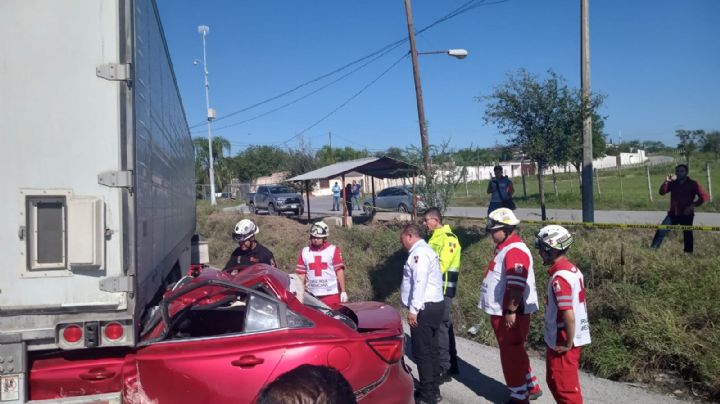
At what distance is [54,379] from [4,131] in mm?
1494

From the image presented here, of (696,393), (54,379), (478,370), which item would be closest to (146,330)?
(54,379)

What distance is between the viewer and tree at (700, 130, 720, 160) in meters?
37.7

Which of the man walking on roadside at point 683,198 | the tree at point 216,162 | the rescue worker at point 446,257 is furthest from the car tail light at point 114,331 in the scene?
the tree at point 216,162

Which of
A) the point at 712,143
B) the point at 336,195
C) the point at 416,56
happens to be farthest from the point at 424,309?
the point at 712,143

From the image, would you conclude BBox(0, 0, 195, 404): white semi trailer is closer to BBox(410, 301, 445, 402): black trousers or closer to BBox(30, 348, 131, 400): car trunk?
BBox(30, 348, 131, 400): car trunk

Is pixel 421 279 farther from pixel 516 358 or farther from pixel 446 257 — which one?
pixel 516 358

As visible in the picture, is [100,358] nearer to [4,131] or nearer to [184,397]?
[184,397]

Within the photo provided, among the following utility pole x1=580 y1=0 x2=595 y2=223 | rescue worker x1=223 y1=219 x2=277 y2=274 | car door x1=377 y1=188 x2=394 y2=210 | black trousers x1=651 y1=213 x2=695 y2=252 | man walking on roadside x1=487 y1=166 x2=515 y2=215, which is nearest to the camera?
rescue worker x1=223 y1=219 x2=277 y2=274

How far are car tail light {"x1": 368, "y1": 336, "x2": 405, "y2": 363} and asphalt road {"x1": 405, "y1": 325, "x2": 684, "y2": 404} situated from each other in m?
1.90

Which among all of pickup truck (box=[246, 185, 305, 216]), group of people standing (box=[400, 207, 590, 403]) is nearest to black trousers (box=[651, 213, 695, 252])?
group of people standing (box=[400, 207, 590, 403])

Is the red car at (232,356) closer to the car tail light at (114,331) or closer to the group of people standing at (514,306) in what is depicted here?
the car tail light at (114,331)

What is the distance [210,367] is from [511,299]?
2.61 meters

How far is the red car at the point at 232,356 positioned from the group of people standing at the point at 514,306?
1195 mm

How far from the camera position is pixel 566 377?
4152 mm
